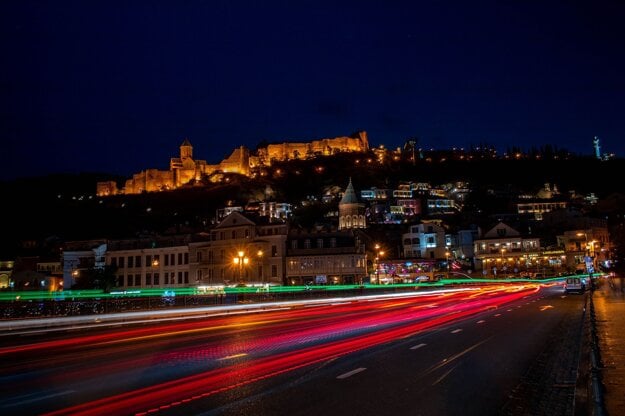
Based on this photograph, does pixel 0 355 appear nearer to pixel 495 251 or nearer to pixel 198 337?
pixel 198 337

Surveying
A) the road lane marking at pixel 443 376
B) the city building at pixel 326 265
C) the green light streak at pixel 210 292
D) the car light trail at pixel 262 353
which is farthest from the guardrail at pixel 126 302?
the city building at pixel 326 265

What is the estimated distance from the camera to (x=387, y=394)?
8633mm

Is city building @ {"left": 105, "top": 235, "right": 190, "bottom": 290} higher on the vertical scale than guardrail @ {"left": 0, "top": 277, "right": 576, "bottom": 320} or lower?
higher

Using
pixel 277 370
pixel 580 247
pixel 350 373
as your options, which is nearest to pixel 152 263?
pixel 277 370

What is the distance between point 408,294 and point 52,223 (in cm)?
13117

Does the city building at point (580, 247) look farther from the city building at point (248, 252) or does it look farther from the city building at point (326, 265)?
the city building at point (248, 252)

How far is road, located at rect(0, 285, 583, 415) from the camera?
8023 mm

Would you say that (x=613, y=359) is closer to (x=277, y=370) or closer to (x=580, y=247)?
(x=277, y=370)

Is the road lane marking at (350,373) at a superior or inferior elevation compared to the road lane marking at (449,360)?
superior

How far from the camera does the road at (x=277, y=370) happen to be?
8.02m

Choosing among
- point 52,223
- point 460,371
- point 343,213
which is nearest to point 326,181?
point 343,213

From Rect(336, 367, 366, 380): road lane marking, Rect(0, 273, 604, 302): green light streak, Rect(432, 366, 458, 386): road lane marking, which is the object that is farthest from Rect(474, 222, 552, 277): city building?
Rect(336, 367, 366, 380): road lane marking

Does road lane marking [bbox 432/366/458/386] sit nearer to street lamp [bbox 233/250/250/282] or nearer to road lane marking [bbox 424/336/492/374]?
road lane marking [bbox 424/336/492/374]

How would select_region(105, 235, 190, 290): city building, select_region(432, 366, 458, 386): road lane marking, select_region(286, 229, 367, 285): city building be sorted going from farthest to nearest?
select_region(105, 235, 190, 290): city building, select_region(286, 229, 367, 285): city building, select_region(432, 366, 458, 386): road lane marking
